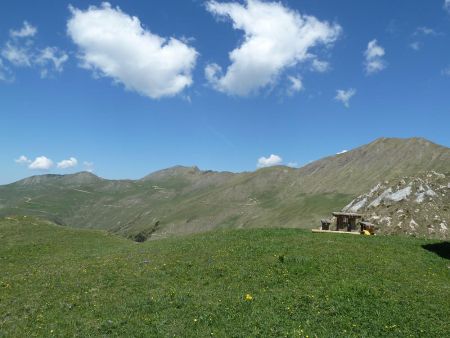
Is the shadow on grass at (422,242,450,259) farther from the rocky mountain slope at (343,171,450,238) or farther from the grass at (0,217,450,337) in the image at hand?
the rocky mountain slope at (343,171,450,238)

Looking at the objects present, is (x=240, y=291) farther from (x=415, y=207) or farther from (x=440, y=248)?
(x=415, y=207)

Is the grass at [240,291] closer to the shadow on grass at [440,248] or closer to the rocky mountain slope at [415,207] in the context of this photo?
the shadow on grass at [440,248]

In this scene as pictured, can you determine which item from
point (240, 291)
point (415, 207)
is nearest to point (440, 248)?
point (415, 207)

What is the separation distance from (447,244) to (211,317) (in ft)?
84.8

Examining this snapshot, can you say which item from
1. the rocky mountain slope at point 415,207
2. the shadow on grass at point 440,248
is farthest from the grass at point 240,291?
the rocky mountain slope at point 415,207

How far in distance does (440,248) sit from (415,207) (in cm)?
2050

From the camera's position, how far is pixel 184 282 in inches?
1027

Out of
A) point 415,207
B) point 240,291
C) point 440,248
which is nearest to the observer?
point 240,291

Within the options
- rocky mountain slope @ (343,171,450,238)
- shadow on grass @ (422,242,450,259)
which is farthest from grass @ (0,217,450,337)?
rocky mountain slope @ (343,171,450,238)

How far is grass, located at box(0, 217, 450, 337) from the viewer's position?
19125mm

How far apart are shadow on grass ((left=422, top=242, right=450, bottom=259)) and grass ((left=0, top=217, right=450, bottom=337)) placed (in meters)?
0.89

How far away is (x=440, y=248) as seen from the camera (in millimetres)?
34625

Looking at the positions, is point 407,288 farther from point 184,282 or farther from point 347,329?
point 184,282

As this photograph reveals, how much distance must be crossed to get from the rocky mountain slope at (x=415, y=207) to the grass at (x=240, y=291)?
15202mm
